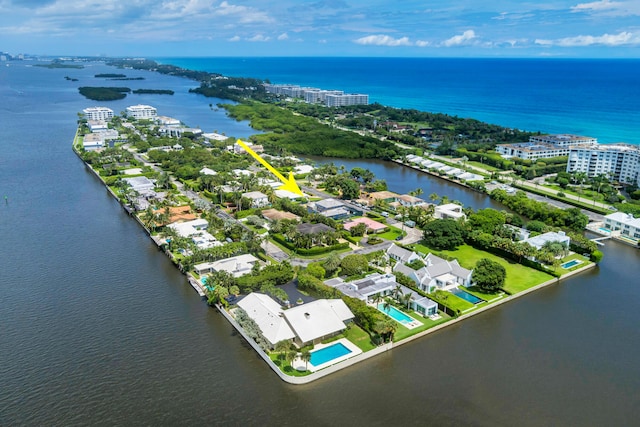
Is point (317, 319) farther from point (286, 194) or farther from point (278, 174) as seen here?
point (286, 194)

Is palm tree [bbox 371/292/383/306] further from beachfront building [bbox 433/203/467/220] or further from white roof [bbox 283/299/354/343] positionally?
beachfront building [bbox 433/203/467/220]

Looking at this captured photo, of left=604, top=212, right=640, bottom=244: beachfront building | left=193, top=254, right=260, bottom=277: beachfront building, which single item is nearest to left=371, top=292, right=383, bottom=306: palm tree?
left=193, top=254, right=260, bottom=277: beachfront building

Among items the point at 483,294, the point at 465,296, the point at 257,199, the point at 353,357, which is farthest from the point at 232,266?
the point at 483,294

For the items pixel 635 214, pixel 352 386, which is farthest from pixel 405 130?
pixel 352 386

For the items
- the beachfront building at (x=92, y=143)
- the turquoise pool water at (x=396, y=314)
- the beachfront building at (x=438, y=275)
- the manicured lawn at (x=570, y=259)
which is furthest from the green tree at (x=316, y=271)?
the beachfront building at (x=92, y=143)

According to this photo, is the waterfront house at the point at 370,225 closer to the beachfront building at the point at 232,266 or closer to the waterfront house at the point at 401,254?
the waterfront house at the point at 401,254
